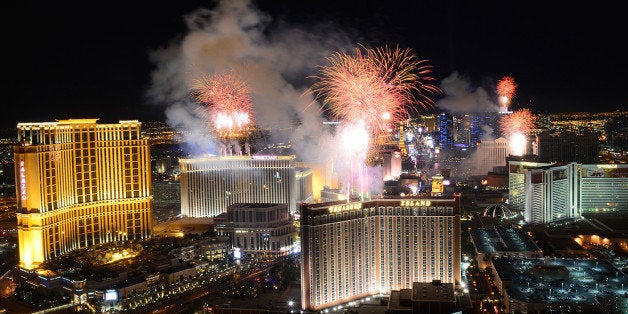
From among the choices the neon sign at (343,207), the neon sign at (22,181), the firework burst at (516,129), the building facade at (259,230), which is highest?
the firework burst at (516,129)

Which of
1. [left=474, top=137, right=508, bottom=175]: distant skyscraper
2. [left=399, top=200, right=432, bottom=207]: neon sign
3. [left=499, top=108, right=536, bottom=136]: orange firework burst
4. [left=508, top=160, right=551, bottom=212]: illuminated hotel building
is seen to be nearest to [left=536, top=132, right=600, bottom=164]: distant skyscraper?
[left=499, top=108, right=536, bottom=136]: orange firework burst

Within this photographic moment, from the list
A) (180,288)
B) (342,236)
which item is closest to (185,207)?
(180,288)

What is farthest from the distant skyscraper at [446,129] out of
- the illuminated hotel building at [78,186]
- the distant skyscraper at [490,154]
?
the illuminated hotel building at [78,186]

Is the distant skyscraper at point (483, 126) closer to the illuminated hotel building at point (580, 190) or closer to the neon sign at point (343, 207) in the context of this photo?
the illuminated hotel building at point (580, 190)

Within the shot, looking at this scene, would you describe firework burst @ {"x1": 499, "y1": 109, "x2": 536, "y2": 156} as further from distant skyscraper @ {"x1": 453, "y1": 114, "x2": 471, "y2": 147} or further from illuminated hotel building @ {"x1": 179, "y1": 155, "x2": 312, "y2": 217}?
illuminated hotel building @ {"x1": 179, "y1": 155, "x2": 312, "y2": 217}

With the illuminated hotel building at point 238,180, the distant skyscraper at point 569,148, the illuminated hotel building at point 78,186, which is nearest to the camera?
the illuminated hotel building at point 78,186

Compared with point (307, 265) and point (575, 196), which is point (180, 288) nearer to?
point (307, 265)

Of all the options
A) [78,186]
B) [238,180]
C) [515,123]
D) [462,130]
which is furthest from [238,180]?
[462,130]
